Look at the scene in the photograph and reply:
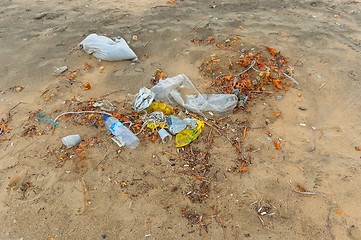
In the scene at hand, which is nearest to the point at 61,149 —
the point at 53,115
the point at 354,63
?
the point at 53,115

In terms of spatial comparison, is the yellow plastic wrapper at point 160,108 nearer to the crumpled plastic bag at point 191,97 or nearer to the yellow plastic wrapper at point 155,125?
the crumpled plastic bag at point 191,97

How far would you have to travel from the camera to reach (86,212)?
254cm

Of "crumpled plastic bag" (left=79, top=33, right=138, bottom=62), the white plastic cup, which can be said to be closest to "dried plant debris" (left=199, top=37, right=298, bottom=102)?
"crumpled plastic bag" (left=79, top=33, right=138, bottom=62)

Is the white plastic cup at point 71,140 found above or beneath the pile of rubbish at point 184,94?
beneath

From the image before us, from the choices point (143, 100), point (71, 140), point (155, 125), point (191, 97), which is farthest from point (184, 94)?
point (71, 140)

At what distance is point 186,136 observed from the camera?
307cm

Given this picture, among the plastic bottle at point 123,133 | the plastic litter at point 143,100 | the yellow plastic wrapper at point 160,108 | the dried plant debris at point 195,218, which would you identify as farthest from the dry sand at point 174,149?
the yellow plastic wrapper at point 160,108

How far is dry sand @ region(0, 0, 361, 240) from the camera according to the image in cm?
246

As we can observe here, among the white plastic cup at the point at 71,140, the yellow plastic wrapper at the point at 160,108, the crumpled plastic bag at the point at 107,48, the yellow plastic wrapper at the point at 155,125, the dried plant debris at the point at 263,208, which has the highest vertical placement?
the crumpled plastic bag at the point at 107,48

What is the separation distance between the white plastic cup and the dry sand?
2.6 inches

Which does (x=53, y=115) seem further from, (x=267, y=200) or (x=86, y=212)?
(x=267, y=200)

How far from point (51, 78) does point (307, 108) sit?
3153mm

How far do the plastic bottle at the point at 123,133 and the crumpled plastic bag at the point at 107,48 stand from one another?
130 centimetres

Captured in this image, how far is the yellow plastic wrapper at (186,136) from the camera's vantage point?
3031mm
